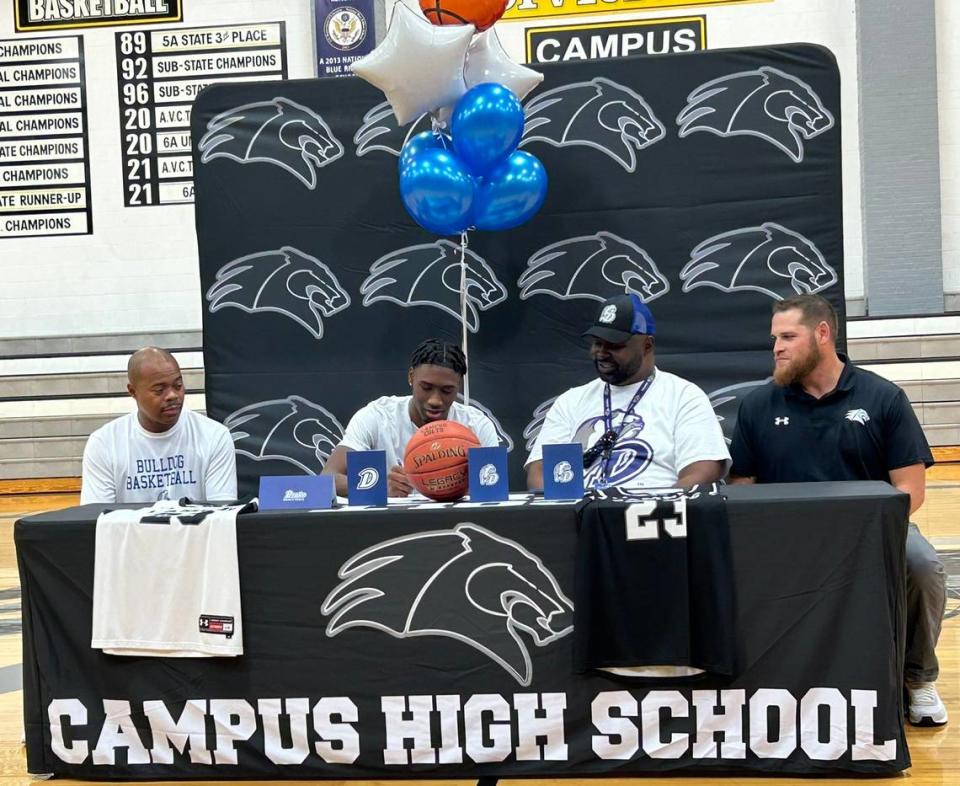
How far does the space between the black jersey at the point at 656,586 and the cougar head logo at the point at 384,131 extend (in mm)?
2548

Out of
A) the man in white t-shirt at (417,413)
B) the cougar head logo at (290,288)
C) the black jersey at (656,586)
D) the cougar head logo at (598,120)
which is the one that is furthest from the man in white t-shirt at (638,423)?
the cougar head logo at (290,288)

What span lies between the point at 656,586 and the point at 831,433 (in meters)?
1.00

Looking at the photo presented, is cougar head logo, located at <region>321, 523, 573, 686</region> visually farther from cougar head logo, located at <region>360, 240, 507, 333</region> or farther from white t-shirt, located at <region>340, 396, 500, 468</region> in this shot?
cougar head logo, located at <region>360, 240, 507, 333</region>

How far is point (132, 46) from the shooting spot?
10477 millimetres

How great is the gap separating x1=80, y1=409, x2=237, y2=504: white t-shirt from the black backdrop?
1056 mm

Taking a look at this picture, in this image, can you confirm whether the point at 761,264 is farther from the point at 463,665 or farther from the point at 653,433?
the point at 463,665

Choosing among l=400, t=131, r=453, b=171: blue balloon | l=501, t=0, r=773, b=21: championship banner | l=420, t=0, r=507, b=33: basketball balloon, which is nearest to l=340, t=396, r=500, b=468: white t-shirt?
l=400, t=131, r=453, b=171: blue balloon

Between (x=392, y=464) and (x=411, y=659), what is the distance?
1136 millimetres

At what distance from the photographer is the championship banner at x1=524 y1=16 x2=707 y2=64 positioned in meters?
9.78

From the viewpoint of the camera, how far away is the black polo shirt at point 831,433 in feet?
11.7

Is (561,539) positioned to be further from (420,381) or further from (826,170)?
(826,170)

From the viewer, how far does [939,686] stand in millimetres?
3891

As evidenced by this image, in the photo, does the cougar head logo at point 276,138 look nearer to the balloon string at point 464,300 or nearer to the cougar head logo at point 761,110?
the balloon string at point 464,300

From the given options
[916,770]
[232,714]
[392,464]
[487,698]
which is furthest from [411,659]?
[916,770]
